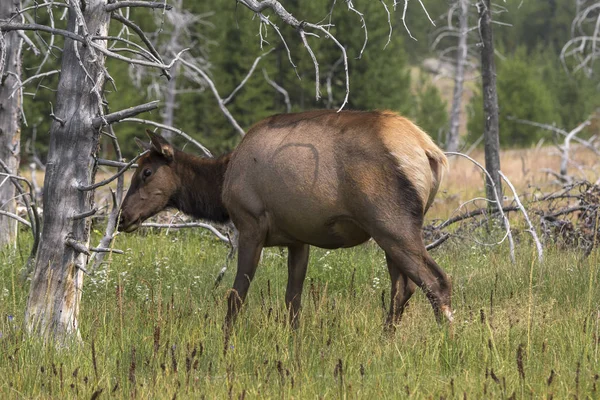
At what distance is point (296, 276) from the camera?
22.4 ft

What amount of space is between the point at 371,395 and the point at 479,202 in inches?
382

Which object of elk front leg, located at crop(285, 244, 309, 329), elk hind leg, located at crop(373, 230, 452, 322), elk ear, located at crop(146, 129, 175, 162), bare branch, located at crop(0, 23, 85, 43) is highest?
bare branch, located at crop(0, 23, 85, 43)

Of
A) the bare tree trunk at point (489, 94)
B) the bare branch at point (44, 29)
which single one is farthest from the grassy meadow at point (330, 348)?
the bare tree trunk at point (489, 94)

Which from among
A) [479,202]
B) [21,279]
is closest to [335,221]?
[21,279]

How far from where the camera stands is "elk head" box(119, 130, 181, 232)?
24.1 ft

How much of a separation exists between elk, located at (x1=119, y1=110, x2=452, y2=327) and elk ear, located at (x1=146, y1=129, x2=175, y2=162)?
20 mm

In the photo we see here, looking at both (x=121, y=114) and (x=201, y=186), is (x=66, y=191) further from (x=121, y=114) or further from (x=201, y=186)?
(x=201, y=186)

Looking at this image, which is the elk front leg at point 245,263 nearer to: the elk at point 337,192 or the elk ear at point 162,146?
the elk at point 337,192

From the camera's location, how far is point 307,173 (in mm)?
6195

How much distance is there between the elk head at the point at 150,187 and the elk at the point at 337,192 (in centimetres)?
24

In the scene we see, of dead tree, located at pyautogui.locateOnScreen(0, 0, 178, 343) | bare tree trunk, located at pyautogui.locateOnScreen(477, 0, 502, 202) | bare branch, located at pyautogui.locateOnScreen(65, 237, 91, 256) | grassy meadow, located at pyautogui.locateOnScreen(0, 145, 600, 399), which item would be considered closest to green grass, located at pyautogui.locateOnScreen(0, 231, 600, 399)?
grassy meadow, located at pyautogui.locateOnScreen(0, 145, 600, 399)

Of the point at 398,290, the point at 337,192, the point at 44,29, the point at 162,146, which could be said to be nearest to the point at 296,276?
the point at 398,290

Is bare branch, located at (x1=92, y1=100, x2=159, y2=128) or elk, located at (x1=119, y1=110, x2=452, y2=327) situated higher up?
bare branch, located at (x1=92, y1=100, x2=159, y2=128)

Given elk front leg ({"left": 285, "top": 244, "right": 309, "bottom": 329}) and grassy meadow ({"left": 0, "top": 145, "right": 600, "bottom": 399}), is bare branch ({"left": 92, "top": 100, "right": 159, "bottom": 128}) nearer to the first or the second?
grassy meadow ({"left": 0, "top": 145, "right": 600, "bottom": 399})
